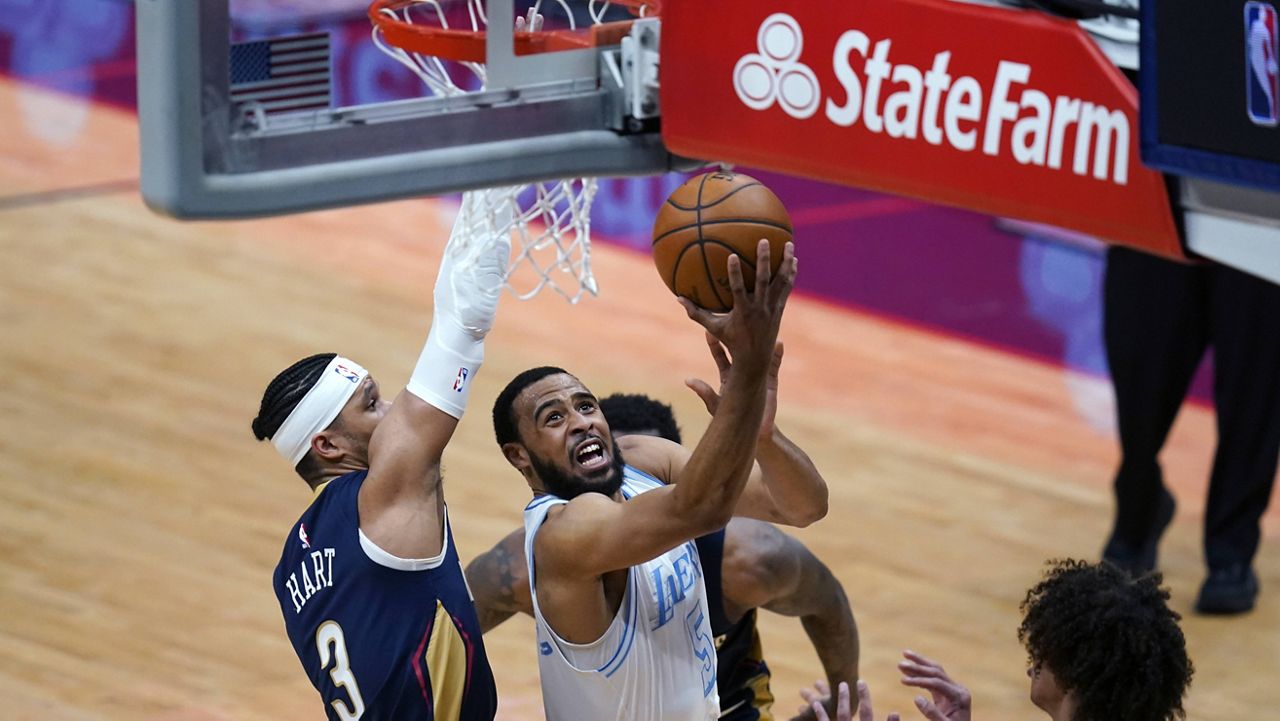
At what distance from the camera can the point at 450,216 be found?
401 inches

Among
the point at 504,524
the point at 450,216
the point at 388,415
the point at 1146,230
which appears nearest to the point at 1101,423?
the point at 504,524

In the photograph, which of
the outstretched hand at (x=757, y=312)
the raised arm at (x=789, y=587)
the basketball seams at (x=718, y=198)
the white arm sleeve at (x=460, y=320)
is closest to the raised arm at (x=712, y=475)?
the outstretched hand at (x=757, y=312)

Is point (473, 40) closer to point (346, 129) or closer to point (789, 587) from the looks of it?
point (346, 129)

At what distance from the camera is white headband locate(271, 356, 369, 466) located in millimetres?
3801

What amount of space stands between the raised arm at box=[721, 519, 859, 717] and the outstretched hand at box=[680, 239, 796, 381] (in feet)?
4.82

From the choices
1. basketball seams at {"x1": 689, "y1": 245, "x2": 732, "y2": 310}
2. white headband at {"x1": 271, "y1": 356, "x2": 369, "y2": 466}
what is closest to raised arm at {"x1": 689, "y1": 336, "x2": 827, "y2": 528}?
basketball seams at {"x1": 689, "y1": 245, "x2": 732, "y2": 310}

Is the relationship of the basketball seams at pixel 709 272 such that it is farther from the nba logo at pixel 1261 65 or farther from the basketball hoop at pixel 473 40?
the nba logo at pixel 1261 65

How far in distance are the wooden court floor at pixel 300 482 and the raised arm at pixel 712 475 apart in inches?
92.8

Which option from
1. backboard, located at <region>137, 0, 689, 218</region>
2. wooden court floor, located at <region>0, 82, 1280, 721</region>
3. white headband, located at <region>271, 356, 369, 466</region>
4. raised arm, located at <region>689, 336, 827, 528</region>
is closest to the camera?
backboard, located at <region>137, 0, 689, 218</region>

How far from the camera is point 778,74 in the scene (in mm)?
4133

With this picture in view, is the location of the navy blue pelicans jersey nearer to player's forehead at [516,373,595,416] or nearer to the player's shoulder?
player's forehead at [516,373,595,416]

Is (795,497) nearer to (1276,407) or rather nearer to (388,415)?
(388,415)

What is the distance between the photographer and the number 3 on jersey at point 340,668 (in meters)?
3.70

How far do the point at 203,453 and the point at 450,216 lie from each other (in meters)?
3.13
